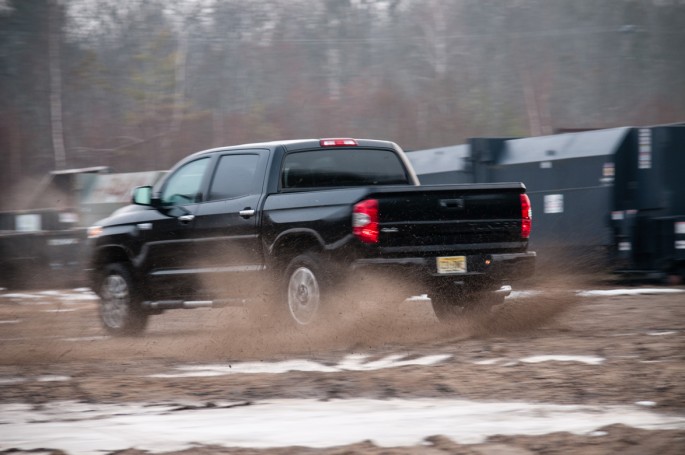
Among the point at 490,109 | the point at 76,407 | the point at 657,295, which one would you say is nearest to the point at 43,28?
the point at 490,109

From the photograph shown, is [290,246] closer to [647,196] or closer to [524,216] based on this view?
[524,216]

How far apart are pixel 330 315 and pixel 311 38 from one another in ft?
164

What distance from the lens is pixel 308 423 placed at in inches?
233

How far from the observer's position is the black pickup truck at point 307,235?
9531mm

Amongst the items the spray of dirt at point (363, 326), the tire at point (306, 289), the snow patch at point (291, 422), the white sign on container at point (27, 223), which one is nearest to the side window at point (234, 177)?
the tire at point (306, 289)

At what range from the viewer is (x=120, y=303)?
11.8 m

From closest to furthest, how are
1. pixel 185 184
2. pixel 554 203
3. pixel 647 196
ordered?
pixel 185 184
pixel 647 196
pixel 554 203

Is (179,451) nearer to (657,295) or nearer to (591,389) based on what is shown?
(591,389)

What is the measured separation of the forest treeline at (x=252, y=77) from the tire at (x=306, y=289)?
144 ft

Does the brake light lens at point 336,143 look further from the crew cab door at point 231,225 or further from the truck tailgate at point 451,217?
the truck tailgate at point 451,217

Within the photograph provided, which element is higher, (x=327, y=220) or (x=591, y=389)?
(x=327, y=220)

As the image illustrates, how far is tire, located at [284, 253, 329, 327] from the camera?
9602mm

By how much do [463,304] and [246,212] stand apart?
7.29 ft

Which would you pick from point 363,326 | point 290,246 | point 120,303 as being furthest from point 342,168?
point 120,303
